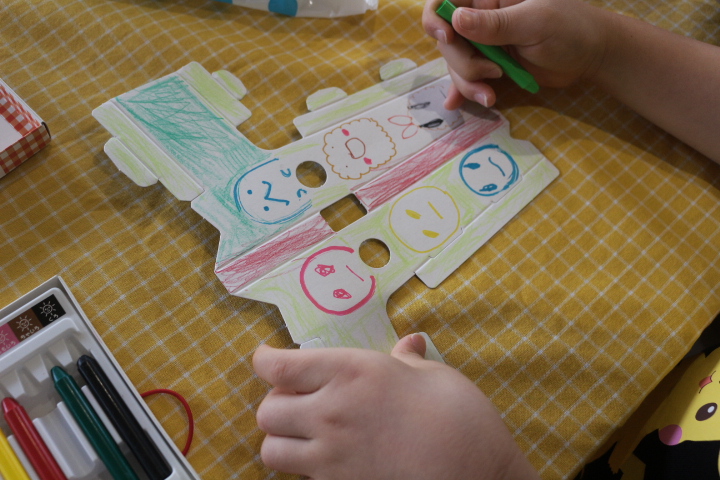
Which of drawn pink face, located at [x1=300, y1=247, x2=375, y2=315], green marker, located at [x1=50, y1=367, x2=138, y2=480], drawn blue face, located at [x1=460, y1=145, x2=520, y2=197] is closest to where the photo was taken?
green marker, located at [x1=50, y1=367, x2=138, y2=480]

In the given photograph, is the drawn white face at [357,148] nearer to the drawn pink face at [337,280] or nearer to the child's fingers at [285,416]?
the drawn pink face at [337,280]

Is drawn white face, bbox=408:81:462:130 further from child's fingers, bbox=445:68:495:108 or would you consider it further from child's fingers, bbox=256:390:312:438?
child's fingers, bbox=256:390:312:438

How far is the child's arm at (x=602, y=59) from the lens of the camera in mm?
651

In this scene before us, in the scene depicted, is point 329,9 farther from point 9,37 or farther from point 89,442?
point 89,442

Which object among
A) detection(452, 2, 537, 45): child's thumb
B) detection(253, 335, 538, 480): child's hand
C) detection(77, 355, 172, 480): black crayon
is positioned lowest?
detection(253, 335, 538, 480): child's hand

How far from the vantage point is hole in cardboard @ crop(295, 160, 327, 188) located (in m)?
0.60

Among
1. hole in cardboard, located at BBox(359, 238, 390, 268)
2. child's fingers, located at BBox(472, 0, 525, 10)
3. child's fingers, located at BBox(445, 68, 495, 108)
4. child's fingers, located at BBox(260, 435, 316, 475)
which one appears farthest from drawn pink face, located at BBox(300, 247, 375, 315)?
child's fingers, located at BBox(472, 0, 525, 10)

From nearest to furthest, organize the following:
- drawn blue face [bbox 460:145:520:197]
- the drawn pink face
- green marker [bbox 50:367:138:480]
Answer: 1. green marker [bbox 50:367:138:480]
2. the drawn pink face
3. drawn blue face [bbox 460:145:520:197]

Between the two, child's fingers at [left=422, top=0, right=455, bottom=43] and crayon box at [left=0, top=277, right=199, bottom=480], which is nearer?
crayon box at [left=0, top=277, right=199, bottom=480]

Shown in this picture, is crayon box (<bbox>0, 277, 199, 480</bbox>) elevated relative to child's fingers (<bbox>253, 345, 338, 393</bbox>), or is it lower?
elevated

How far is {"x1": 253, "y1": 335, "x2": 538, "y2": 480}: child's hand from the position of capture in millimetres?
418

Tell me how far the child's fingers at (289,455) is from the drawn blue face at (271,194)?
0.75ft

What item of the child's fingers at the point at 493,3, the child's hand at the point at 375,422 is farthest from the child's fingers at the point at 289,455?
the child's fingers at the point at 493,3

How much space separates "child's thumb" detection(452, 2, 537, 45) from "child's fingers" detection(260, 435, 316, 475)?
1.66 feet
